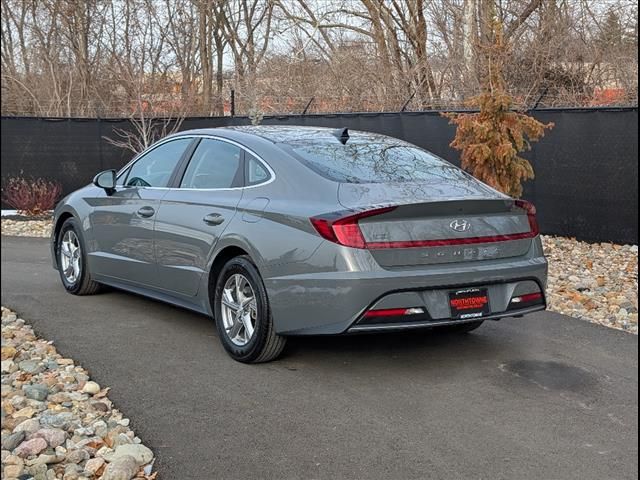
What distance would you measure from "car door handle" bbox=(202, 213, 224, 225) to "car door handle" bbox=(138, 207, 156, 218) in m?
0.74

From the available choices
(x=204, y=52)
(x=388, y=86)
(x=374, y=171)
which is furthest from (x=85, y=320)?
(x=204, y=52)

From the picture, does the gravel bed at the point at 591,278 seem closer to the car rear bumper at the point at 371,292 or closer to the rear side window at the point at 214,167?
the rear side window at the point at 214,167

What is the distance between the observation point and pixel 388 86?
700 inches

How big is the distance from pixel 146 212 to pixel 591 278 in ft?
15.7

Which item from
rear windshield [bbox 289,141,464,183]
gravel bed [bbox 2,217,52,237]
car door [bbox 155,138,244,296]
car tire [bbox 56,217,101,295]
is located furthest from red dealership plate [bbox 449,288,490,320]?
gravel bed [bbox 2,217,52,237]

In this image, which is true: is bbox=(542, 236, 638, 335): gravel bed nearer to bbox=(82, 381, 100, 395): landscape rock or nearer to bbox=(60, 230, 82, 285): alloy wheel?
bbox=(82, 381, 100, 395): landscape rock

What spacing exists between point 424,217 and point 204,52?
18.1 meters

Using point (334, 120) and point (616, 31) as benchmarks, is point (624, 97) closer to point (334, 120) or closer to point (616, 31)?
point (616, 31)

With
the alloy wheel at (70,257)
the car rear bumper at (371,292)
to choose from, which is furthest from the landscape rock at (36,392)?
the alloy wheel at (70,257)

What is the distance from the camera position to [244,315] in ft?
16.9

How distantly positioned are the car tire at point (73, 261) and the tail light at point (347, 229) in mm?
3146

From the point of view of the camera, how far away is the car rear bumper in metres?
4.48

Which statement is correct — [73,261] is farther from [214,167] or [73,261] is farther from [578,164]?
[578,164]

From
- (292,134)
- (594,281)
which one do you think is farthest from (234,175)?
(594,281)
